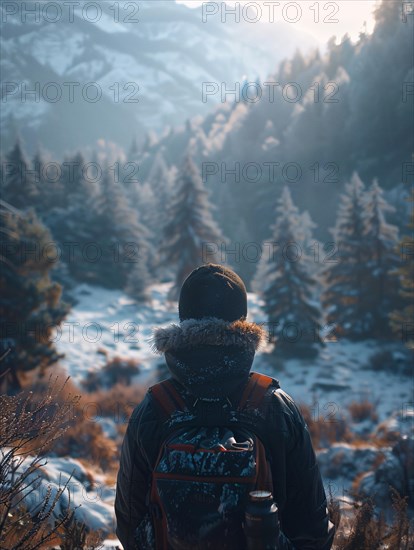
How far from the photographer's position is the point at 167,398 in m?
2.47

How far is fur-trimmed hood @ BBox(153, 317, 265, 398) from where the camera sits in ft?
7.82

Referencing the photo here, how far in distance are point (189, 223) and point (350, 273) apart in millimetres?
9561

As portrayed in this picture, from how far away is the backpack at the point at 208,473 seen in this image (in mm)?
2139

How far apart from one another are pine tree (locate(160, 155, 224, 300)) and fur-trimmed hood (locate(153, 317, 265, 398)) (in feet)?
84.7

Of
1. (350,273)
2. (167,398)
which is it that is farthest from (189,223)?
(167,398)

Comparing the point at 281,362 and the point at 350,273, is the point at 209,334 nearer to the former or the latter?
the point at 281,362

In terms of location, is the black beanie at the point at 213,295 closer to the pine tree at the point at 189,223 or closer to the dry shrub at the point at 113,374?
the dry shrub at the point at 113,374

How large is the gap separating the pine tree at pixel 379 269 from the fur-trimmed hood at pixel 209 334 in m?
21.1

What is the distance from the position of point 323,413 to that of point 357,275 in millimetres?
9402

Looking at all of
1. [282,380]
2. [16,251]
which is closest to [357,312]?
[282,380]

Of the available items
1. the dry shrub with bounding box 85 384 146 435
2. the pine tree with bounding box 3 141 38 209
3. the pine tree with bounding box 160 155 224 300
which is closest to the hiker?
the dry shrub with bounding box 85 384 146 435

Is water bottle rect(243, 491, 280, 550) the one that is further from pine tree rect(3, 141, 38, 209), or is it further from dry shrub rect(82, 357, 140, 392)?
pine tree rect(3, 141, 38, 209)

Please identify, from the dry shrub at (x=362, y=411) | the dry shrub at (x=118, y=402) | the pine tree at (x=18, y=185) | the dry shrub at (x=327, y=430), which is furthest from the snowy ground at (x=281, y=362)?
the pine tree at (x=18, y=185)

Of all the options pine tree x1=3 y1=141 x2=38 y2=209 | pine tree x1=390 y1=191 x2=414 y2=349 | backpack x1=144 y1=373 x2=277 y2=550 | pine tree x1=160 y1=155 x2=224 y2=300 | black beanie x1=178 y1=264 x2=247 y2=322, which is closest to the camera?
backpack x1=144 y1=373 x2=277 y2=550
